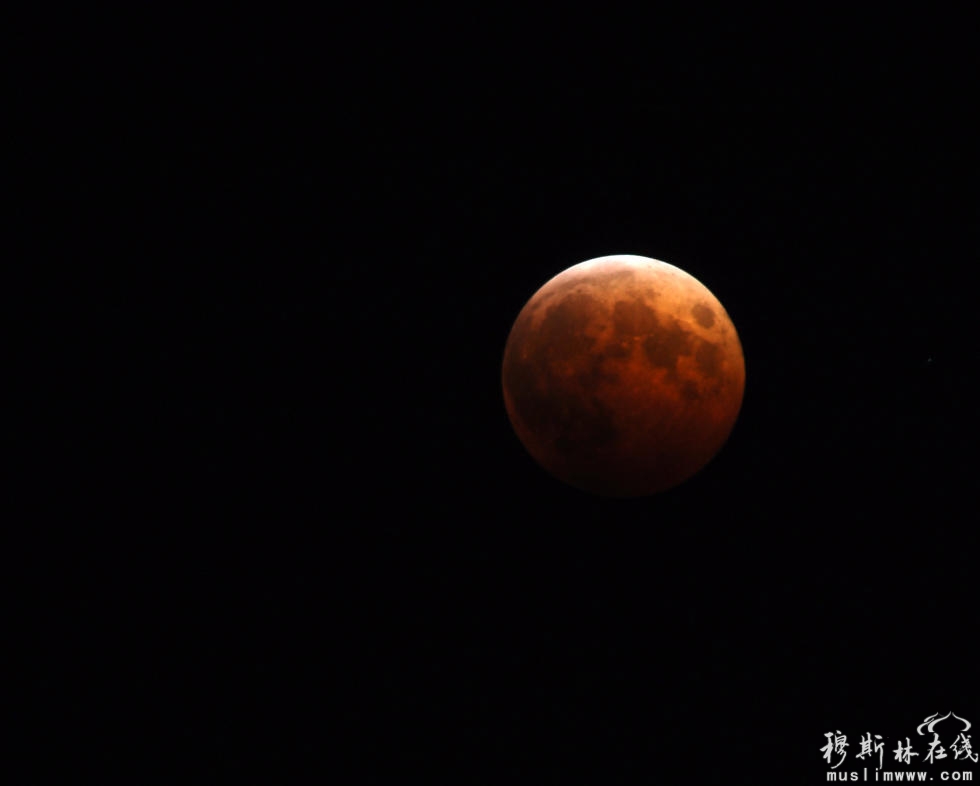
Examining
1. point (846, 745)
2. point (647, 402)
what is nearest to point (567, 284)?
point (647, 402)

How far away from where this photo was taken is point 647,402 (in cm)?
313

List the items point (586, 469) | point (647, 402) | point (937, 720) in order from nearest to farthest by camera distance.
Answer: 1. point (937, 720)
2. point (647, 402)
3. point (586, 469)

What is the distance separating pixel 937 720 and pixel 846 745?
0.38 metres

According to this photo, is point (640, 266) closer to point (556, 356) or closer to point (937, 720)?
point (556, 356)

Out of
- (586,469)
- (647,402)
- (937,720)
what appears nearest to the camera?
(937,720)

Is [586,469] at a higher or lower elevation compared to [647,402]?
lower

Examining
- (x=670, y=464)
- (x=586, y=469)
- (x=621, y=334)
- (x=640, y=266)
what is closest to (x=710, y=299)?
(x=640, y=266)

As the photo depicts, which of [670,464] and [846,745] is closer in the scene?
[846,745]

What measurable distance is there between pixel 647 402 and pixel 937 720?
1.76 meters

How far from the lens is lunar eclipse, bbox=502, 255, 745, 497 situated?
314 cm

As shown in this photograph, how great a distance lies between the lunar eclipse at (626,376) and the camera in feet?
10.3

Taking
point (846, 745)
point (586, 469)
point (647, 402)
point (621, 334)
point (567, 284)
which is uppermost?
point (567, 284)

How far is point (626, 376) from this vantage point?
3.12m

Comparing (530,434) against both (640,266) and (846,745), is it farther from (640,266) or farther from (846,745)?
(846,745)
